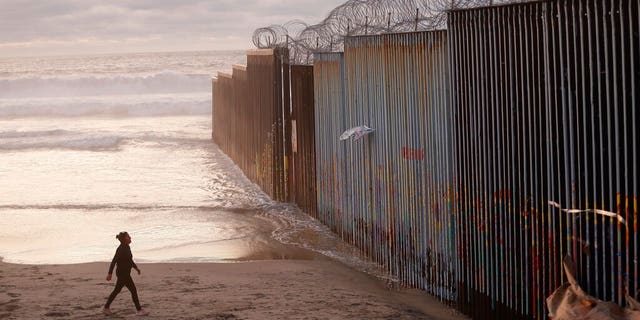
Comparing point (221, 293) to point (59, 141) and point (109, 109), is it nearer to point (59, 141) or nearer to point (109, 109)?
point (59, 141)

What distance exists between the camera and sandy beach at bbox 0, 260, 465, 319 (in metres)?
9.55

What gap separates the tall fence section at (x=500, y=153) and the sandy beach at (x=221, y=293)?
58cm

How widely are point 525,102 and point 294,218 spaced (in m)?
8.48

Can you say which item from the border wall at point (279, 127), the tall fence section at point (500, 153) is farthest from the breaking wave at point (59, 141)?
the tall fence section at point (500, 153)

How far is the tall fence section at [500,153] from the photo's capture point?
6.82 metres

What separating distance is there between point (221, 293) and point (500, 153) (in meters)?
3.69

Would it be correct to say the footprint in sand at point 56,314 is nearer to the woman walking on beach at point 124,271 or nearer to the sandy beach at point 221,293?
the sandy beach at point 221,293

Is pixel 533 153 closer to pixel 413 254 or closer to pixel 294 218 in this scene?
pixel 413 254

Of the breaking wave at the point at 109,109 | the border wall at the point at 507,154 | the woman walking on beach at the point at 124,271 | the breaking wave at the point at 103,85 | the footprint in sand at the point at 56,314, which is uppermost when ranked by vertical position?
the breaking wave at the point at 103,85

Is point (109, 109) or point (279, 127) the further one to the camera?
point (109, 109)

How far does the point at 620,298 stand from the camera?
689 cm

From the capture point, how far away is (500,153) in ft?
27.3

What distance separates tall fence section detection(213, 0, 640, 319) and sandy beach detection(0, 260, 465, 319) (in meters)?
0.58

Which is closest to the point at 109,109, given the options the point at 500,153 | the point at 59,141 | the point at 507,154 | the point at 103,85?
the point at 103,85
